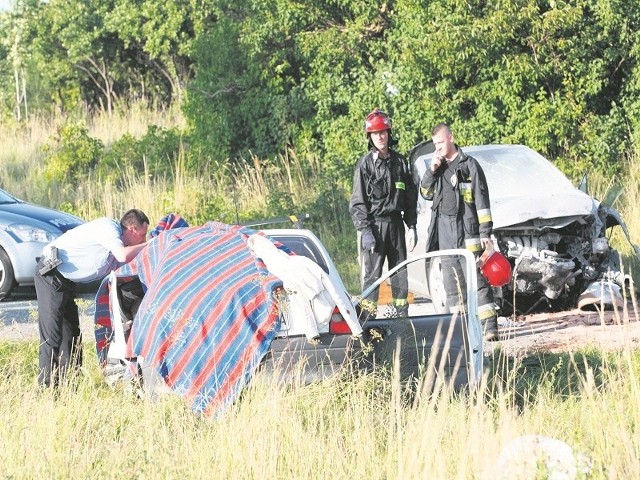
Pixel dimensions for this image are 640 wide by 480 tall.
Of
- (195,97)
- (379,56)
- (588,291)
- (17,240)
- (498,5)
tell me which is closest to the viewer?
(588,291)

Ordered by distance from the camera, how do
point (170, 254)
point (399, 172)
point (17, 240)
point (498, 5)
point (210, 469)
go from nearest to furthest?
1. point (210, 469)
2. point (170, 254)
3. point (399, 172)
4. point (17, 240)
5. point (498, 5)

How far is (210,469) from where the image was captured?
19.0ft

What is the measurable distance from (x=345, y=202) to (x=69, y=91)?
16.7m

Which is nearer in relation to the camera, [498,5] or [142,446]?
[142,446]

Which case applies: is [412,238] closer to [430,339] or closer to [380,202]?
[380,202]

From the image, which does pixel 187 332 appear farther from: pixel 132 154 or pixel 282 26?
pixel 132 154

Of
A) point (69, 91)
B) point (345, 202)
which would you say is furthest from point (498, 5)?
point (69, 91)

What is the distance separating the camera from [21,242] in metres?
13.2

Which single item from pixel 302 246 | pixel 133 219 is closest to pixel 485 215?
pixel 302 246

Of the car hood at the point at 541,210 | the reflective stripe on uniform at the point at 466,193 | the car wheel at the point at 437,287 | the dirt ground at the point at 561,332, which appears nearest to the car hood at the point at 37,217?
the car hood at the point at 541,210

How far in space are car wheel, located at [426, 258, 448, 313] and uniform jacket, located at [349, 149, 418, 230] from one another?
0.67 metres

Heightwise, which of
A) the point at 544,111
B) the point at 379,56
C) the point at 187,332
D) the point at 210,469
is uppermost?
the point at 379,56

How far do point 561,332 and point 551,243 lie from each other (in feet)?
3.92

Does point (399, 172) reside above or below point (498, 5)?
below
